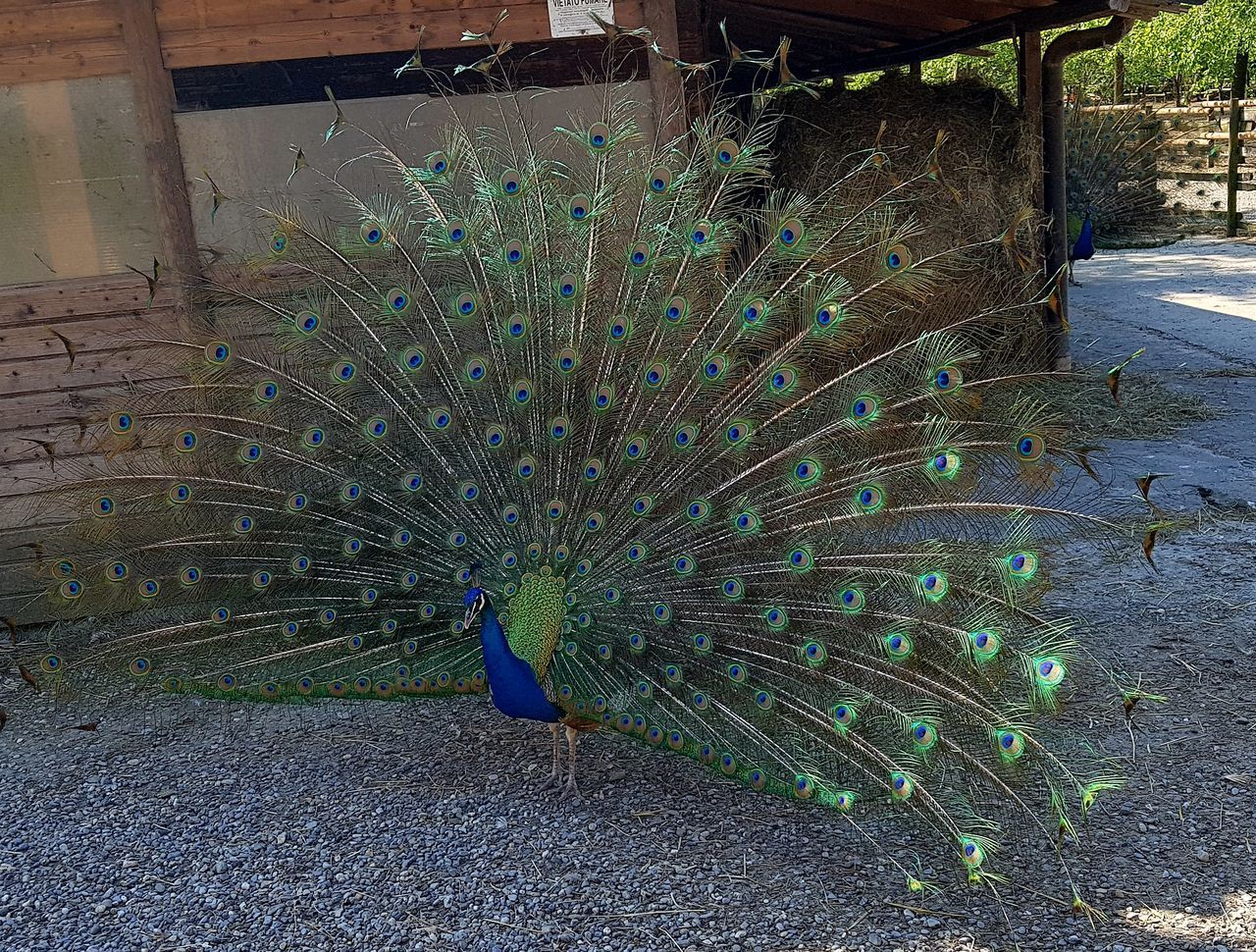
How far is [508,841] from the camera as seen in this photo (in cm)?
397

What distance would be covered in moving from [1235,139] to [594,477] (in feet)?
54.9

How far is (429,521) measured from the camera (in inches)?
171

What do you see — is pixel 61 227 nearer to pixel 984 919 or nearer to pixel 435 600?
pixel 435 600

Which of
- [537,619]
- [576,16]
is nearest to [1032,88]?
[576,16]

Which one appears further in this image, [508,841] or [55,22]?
[55,22]

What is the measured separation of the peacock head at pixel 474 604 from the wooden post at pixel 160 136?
267 cm

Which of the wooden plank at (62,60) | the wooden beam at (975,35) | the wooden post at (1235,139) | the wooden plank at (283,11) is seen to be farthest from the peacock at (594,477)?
the wooden post at (1235,139)

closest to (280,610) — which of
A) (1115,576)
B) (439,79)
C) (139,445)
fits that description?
(139,445)

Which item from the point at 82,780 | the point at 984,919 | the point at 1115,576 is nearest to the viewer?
the point at 984,919

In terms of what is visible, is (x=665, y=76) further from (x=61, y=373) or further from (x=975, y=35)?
(x=975, y=35)

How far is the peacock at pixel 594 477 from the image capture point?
12.5 ft

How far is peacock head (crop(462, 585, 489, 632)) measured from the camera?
12.7 ft

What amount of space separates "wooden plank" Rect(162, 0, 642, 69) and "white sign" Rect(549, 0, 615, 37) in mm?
51

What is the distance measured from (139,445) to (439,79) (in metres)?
2.56
